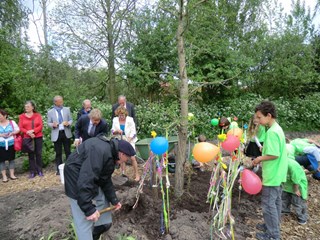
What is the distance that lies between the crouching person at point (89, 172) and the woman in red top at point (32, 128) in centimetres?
361

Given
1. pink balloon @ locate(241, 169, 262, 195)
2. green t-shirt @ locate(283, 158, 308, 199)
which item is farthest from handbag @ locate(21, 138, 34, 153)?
green t-shirt @ locate(283, 158, 308, 199)

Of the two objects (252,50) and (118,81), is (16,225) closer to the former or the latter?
(118,81)

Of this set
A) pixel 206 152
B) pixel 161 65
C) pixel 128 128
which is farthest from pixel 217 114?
pixel 206 152

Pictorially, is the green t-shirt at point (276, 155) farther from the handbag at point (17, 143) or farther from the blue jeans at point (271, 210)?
the handbag at point (17, 143)

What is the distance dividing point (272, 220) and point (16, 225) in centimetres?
306

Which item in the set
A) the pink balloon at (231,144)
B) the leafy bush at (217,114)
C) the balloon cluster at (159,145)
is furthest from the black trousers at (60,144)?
the pink balloon at (231,144)

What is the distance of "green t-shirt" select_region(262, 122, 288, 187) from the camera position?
112 inches

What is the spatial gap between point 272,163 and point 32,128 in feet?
15.0

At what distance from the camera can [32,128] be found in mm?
5371

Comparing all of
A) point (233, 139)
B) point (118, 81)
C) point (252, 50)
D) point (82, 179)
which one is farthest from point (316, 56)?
point (82, 179)

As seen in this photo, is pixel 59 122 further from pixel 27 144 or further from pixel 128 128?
pixel 128 128

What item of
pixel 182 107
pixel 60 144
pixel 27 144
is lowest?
pixel 60 144

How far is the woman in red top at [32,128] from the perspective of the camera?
5324 millimetres

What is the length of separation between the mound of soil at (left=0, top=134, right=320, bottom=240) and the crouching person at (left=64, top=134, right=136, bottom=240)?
72cm
